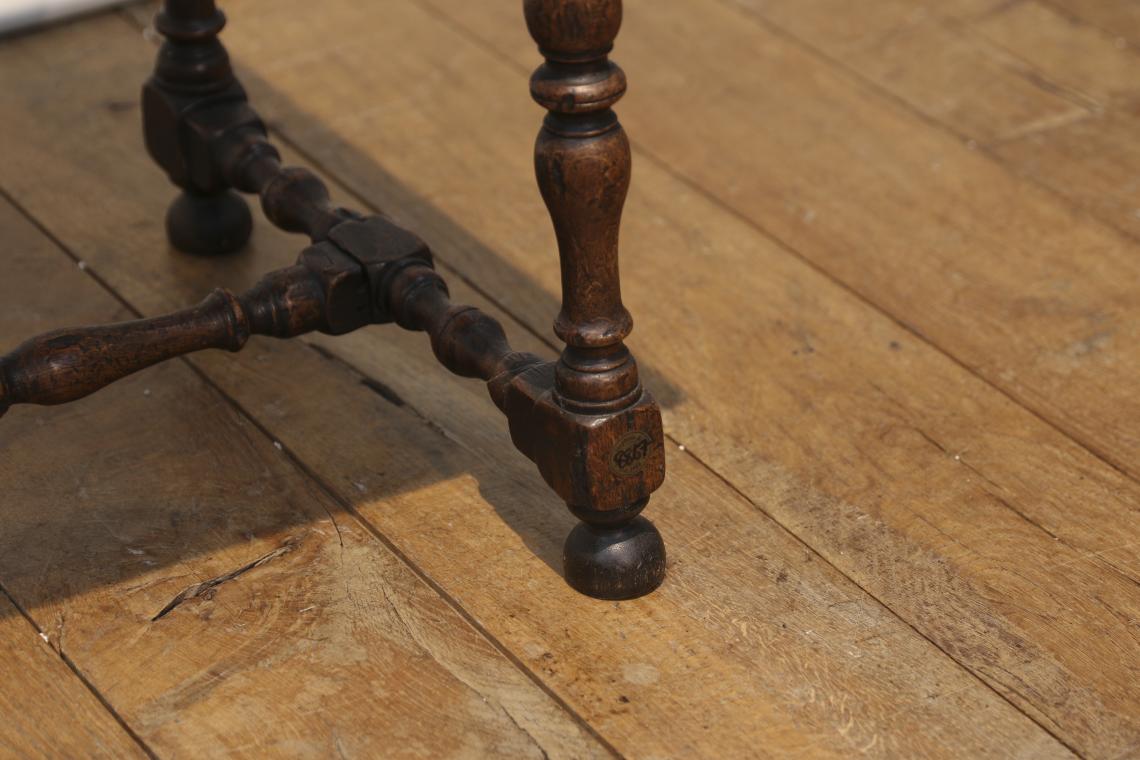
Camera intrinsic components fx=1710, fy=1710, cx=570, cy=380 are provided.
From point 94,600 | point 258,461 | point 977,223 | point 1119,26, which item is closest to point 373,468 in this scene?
point 258,461

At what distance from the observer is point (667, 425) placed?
138 centimetres

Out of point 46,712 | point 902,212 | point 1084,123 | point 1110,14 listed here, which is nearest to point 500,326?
point 46,712

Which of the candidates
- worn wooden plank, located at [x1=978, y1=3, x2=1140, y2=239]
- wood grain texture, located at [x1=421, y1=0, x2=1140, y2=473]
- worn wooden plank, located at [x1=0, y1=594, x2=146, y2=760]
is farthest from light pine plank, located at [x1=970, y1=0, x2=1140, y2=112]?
worn wooden plank, located at [x1=0, y1=594, x2=146, y2=760]

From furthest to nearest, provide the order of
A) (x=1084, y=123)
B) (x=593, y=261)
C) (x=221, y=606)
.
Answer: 1. (x=1084, y=123)
2. (x=221, y=606)
3. (x=593, y=261)

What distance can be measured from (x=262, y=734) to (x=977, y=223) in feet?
2.99

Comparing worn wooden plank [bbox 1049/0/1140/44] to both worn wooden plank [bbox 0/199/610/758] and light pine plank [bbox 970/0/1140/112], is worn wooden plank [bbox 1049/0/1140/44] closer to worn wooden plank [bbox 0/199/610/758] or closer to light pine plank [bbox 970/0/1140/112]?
light pine plank [bbox 970/0/1140/112]

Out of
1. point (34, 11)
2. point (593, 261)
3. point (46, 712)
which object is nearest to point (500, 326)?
point (593, 261)

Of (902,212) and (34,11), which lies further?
(34,11)

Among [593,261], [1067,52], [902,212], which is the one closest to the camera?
[593,261]

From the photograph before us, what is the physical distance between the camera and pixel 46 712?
1.09 metres

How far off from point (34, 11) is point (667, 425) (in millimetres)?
1029

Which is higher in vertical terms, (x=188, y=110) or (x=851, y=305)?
(x=188, y=110)

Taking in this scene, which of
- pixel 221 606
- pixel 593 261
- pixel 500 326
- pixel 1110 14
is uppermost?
pixel 593 261

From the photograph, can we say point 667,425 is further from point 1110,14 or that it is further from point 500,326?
point 1110,14
